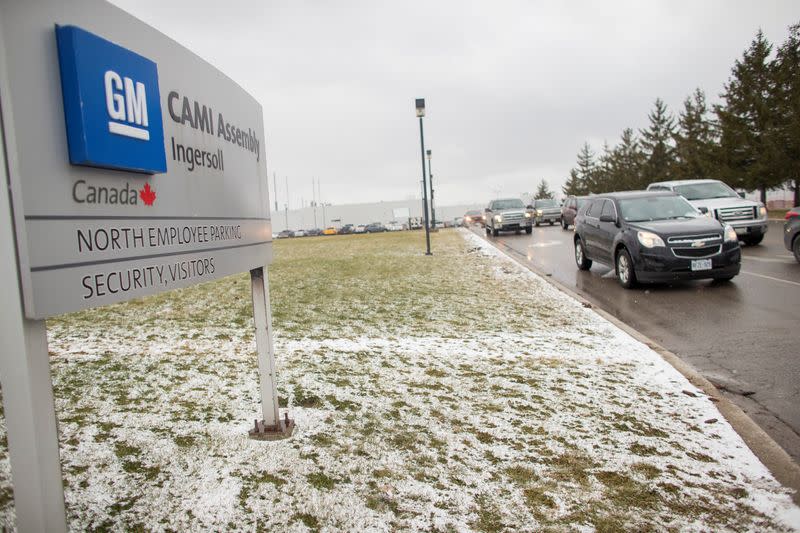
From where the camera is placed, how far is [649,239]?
9773mm

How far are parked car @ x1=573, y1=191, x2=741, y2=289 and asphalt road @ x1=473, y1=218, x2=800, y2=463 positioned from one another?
1.32 ft

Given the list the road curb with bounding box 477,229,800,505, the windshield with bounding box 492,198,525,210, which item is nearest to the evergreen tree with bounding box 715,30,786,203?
the windshield with bounding box 492,198,525,210

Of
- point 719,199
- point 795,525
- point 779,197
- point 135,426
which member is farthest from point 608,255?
point 779,197

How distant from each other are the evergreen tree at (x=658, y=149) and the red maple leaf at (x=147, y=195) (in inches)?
2427

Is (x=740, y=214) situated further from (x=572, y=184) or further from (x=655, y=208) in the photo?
(x=572, y=184)

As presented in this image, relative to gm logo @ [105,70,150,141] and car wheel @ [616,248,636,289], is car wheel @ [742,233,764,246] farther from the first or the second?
gm logo @ [105,70,150,141]

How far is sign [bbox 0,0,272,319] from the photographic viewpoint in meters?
1.60

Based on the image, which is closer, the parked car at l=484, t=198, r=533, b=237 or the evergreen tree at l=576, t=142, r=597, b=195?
the parked car at l=484, t=198, r=533, b=237

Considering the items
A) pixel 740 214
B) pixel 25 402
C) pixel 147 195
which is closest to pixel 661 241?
pixel 740 214

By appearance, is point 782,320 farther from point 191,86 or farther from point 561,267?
point 191,86

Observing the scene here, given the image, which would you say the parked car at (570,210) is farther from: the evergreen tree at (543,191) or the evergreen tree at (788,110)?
the evergreen tree at (543,191)

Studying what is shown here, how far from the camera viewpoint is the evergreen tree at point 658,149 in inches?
2461

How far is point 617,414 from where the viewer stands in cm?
390

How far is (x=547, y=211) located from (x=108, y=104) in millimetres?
35892
